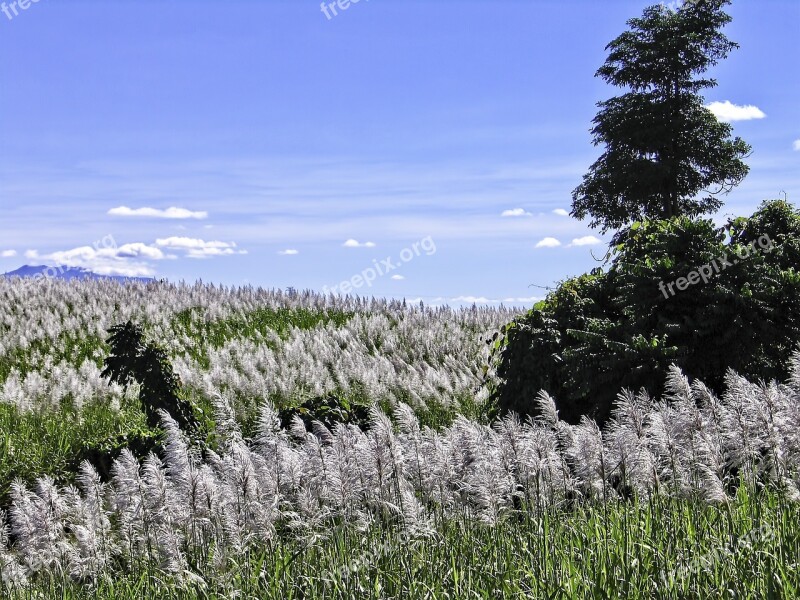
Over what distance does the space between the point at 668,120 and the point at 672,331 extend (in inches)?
986

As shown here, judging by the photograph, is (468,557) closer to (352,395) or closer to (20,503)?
(20,503)

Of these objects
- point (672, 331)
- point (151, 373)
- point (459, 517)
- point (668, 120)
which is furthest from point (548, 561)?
point (668, 120)

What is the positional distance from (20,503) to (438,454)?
11.5ft

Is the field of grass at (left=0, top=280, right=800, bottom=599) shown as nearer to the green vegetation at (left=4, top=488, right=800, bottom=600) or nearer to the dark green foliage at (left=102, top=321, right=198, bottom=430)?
the green vegetation at (left=4, top=488, right=800, bottom=600)

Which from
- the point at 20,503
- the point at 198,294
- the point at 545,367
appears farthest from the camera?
the point at 198,294

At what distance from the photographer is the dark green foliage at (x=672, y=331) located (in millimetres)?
9289

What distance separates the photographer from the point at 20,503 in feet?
21.3

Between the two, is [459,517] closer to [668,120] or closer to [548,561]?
[548,561]

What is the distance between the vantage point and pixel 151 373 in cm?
1126

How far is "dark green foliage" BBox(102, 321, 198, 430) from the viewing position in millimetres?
11211

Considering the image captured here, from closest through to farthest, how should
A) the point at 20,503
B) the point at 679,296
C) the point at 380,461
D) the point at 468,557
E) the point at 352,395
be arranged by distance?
the point at 468,557 < the point at 380,461 < the point at 20,503 < the point at 679,296 < the point at 352,395

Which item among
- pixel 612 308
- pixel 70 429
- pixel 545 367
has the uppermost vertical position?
pixel 612 308

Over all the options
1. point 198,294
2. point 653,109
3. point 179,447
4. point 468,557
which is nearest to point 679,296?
point 468,557

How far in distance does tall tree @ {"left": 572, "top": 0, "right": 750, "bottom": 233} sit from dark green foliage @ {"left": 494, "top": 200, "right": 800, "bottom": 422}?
22.1 metres
